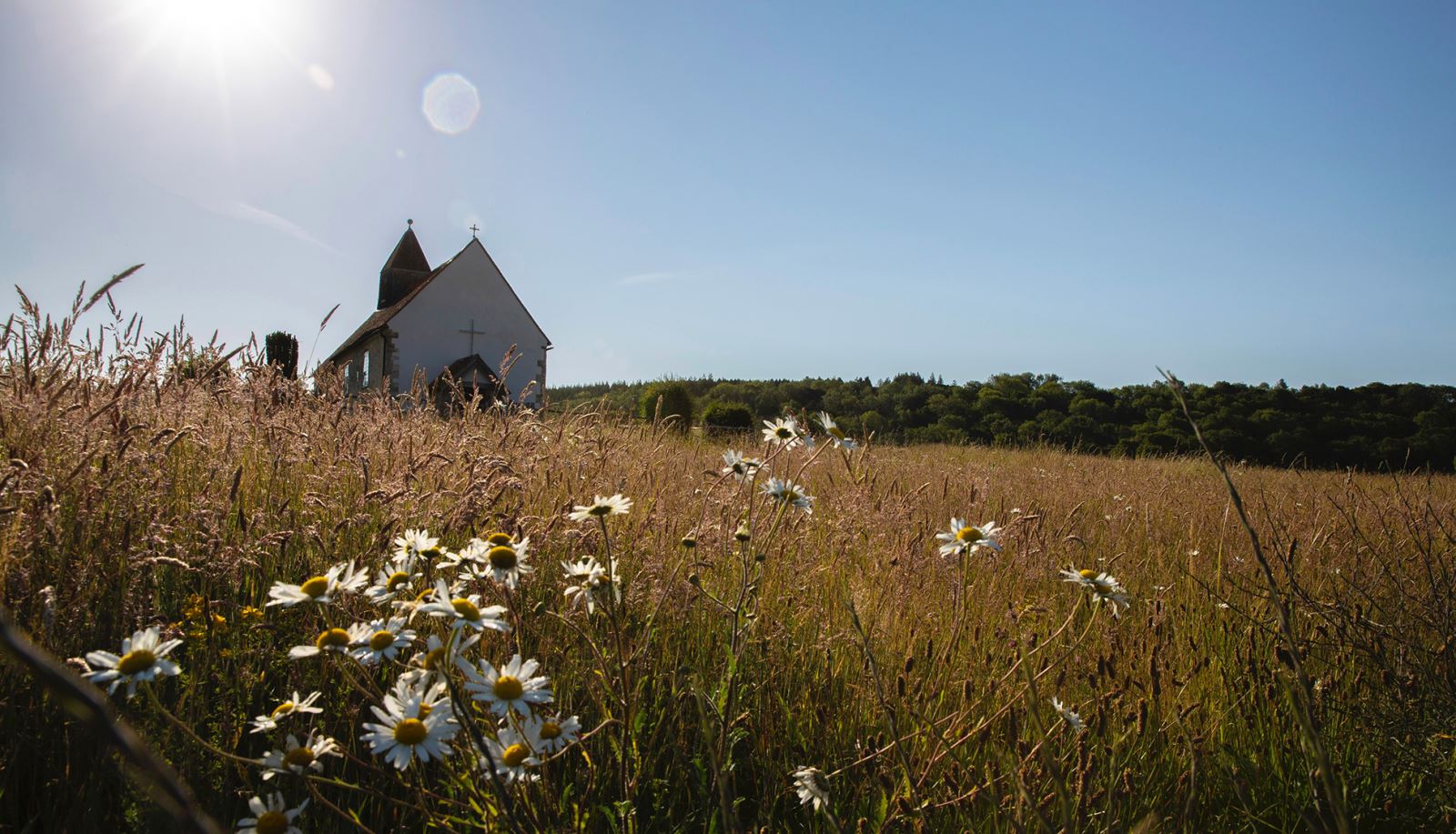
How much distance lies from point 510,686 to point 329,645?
0.32 meters

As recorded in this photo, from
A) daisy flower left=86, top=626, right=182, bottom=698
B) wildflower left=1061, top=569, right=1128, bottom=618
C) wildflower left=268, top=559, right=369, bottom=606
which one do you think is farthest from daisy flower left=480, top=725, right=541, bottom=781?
wildflower left=1061, top=569, right=1128, bottom=618

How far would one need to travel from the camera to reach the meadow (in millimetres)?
1393

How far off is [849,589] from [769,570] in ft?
1.06

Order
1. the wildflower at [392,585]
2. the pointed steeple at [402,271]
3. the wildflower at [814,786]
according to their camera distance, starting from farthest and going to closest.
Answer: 1. the pointed steeple at [402,271]
2. the wildflower at [814,786]
3. the wildflower at [392,585]

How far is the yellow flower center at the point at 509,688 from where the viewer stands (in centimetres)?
121

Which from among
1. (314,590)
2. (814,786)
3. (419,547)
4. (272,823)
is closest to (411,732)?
(272,823)

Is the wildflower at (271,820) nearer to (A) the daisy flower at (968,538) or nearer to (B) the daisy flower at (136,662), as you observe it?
(B) the daisy flower at (136,662)

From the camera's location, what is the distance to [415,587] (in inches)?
94.8

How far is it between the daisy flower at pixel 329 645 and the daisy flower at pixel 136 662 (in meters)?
0.16

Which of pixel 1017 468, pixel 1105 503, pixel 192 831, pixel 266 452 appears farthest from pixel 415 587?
pixel 1017 468

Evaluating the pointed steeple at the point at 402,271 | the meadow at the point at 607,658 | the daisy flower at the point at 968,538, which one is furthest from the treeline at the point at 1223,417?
the daisy flower at the point at 968,538

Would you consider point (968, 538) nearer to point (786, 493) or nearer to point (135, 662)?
point (786, 493)

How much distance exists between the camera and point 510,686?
47.9 inches

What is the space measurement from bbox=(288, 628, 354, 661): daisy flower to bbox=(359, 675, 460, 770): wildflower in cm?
16
